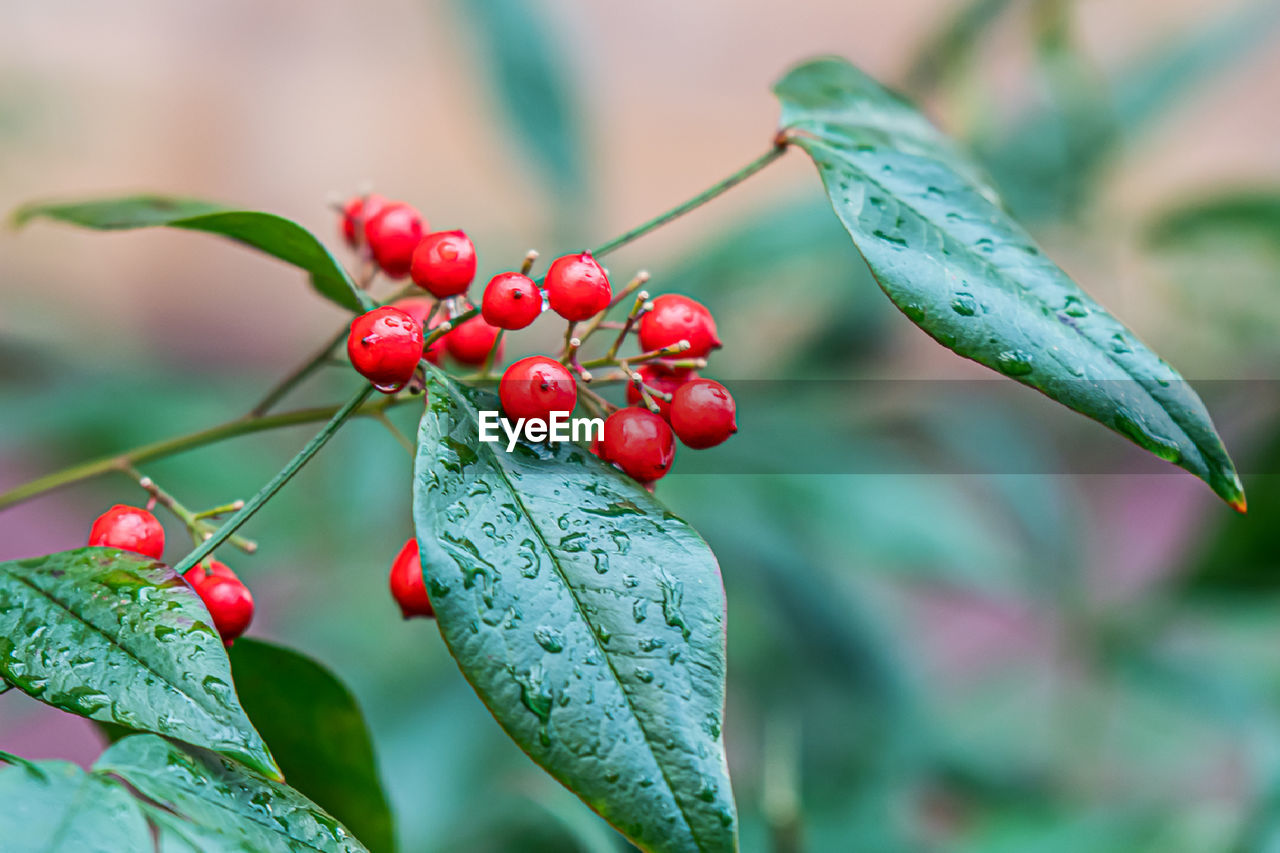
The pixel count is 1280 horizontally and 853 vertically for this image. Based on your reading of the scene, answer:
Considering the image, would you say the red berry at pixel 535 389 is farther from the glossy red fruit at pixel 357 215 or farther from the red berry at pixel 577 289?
the glossy red fruit at pixel 357 215

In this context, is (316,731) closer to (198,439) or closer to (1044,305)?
(198,439)

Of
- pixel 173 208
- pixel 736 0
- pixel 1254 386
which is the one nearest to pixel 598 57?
pixel 736 0

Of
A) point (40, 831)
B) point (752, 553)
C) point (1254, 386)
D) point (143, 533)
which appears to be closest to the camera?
point (40, 831)

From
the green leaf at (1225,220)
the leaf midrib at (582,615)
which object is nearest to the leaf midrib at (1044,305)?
the leaf midrib at (582,615)

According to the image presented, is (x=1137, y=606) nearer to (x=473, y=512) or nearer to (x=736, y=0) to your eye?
(x=473, y=512)

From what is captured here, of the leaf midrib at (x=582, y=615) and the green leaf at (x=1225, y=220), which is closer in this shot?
the leaf midrib at (x=582, y=615)

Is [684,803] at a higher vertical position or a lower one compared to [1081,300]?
lower

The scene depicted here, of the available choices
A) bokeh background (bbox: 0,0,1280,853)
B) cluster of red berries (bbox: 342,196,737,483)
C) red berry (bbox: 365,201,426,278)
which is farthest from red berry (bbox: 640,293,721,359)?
bokeh background (bbox: 0,0,1280,853)

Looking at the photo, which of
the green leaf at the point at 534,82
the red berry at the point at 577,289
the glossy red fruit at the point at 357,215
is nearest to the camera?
the red berry at the point at 577,289
